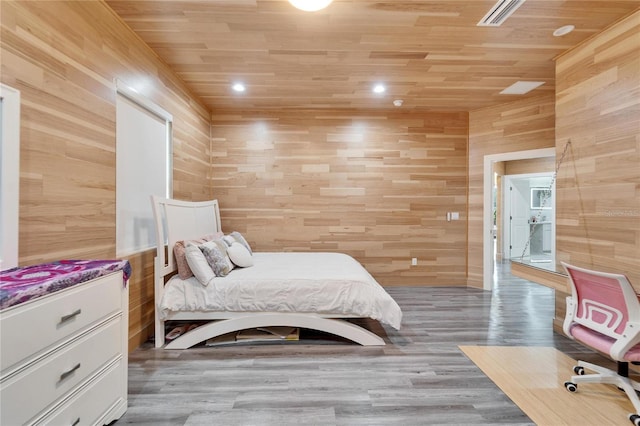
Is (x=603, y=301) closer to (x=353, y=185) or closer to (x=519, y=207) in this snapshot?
(x=353, y=185)

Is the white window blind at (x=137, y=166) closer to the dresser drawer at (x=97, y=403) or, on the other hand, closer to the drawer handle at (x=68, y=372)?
the dresser drawer at (x=97, y=403)

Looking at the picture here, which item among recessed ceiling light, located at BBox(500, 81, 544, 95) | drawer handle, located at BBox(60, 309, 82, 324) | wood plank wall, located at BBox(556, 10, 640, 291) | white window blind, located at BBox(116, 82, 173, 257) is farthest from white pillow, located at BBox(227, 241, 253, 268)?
recessed ceiling light, located at BBox(500, 81, 544, 95)

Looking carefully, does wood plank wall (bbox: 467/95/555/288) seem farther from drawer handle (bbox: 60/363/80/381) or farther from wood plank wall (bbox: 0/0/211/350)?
drawer handle (bbox: 60/363/80/381)

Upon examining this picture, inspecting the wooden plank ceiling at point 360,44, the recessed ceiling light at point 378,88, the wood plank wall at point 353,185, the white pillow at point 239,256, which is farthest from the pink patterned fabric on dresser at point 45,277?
the recessed ceiling light at point 378,88

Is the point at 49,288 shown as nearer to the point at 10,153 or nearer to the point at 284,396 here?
the point at 10,153

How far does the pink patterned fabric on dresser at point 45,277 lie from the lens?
1.10 meters

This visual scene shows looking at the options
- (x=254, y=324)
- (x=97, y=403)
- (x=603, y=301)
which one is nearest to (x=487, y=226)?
(x=603, y=301)

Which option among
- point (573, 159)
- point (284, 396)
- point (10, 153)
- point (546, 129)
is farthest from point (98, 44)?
point (546, 129)

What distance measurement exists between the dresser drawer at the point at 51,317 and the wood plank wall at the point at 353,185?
296 centimetres

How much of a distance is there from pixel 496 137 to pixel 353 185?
2.23 m

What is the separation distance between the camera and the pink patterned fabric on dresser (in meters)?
1.10

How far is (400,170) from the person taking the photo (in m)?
4.60

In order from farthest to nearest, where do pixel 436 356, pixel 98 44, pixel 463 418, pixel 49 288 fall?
pixel 436 356 → pixel 98 44 → pixel 463 418 → pixel 49 288

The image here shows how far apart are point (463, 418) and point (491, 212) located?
3474 millimetres
